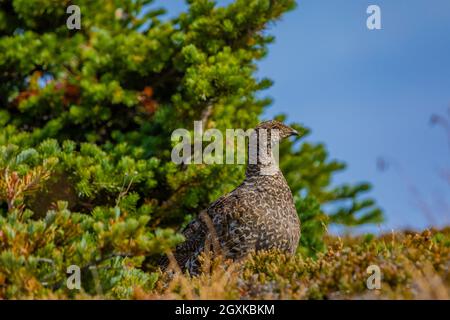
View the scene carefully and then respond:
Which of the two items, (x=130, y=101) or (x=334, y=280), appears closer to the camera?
(x=334, y=280)

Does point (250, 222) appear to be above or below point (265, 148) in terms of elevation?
below

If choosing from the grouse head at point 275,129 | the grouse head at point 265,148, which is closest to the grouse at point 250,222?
the grouse head at point 265,148

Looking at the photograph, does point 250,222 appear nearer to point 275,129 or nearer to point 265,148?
point 265,148

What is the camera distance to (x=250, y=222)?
6.44 metres

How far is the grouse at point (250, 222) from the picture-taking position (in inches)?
253

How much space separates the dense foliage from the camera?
859 centimetres

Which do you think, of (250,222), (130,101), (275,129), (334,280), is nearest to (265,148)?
(275,129)

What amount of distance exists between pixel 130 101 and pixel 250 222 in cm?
396

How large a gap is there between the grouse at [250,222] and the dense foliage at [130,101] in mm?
868

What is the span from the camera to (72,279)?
197 inches

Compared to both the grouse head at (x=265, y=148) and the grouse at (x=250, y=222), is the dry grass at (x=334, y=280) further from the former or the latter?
the grouse head at (x=265, y=148)

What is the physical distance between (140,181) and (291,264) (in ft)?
11.5

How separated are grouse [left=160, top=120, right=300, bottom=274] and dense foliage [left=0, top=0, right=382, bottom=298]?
0.87m
